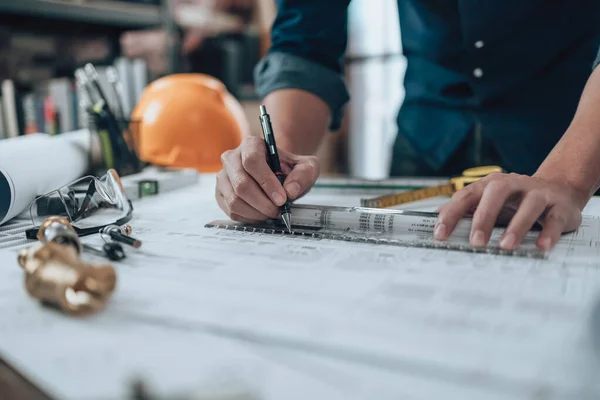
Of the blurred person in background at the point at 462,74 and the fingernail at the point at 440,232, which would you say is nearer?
the fingernail at the point at 440,232

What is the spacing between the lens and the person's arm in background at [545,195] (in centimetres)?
50

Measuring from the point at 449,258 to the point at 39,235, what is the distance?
399 millimetres

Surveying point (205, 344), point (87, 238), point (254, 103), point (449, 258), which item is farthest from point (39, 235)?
point (254, 103)

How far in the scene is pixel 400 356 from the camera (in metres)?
0.29

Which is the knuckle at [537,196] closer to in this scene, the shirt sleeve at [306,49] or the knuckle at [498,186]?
the knuckle at [498,186]

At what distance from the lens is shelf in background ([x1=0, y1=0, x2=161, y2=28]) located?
1.31 metres

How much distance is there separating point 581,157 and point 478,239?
0.20m

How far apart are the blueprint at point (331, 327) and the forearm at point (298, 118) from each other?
0.41m

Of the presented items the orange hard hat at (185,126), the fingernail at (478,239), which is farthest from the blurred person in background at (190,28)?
the fingernail at (478,239)

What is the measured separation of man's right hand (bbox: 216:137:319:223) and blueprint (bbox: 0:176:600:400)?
0.11m

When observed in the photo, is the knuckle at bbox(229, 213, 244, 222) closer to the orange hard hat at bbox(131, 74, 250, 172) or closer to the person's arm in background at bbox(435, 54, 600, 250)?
the person's arm in background at bbox(435, 54, 600, 250)

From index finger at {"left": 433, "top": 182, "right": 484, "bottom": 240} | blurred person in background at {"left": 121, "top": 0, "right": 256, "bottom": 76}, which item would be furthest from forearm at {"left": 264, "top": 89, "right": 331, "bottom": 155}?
blurred person in background at {"left": 121, "top": 0, "right": 256, "bottom": 76}

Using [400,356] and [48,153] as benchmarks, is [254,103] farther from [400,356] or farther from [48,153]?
[400,356]

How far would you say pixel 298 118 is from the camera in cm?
92
